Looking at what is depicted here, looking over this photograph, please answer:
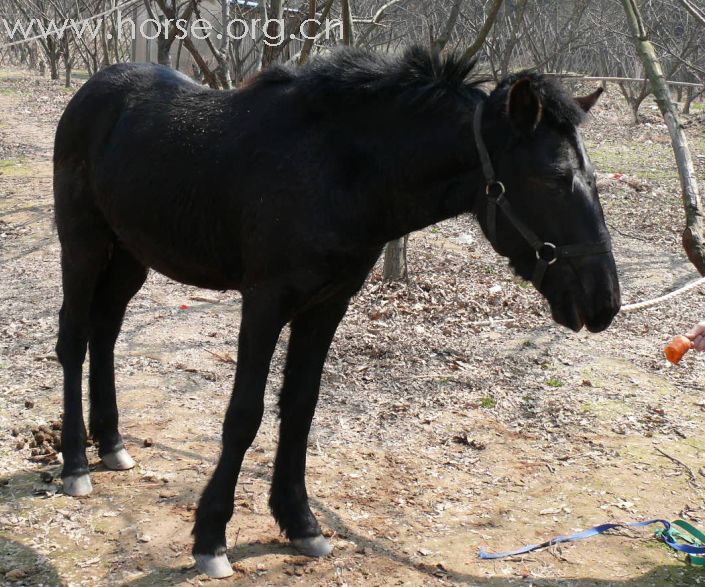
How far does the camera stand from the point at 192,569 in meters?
3.46

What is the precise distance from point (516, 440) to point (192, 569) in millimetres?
2216

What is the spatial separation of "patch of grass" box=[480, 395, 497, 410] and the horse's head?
248cm

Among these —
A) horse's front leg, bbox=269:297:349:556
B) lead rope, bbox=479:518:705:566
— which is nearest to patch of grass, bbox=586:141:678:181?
lead rope, bbox=479:518:705:566

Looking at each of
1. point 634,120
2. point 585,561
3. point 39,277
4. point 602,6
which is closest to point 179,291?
point 39,277

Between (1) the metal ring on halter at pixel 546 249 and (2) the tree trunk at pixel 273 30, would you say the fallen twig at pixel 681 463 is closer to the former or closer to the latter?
(1) the metal ring on halter at pixel 546 249

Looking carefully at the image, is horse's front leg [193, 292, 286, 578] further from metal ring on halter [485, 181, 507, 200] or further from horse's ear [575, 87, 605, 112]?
horse's ear [575, 87, 605, 112]

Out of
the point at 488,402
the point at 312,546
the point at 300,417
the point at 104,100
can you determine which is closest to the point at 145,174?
the point at 104,100

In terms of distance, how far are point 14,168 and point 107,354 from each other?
9.99 metres

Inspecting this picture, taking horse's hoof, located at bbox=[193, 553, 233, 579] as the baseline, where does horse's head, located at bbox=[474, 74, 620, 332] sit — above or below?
above

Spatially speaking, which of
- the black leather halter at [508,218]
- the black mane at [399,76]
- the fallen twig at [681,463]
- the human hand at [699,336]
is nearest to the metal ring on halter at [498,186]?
the black leather halter at [508,218]

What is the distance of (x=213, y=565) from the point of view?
339 centimetres

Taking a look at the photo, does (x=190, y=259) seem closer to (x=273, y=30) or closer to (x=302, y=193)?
(x=302, y=193)

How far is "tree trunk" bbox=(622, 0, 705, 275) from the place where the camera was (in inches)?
115

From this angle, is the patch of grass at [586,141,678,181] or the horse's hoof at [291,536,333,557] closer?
the horse's hoof at [291,536,333,557]
